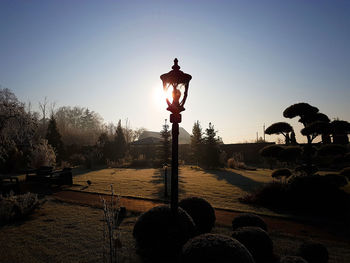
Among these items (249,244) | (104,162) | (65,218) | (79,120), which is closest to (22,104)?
(65,218)

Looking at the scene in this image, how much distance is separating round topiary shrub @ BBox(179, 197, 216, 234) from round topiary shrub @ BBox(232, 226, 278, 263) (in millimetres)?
1257

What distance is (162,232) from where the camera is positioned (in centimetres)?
397

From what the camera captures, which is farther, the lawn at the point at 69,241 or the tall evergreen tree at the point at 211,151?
the tall evergreen tree at the point at 211,151

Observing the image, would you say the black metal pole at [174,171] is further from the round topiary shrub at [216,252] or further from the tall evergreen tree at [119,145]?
the tall evergreen tree at [119,145]

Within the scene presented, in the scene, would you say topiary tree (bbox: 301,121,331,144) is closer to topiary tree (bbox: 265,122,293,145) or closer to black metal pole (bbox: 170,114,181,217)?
topiary tree (bbox: 265,122,293,145)

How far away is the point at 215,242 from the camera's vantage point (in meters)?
2.84

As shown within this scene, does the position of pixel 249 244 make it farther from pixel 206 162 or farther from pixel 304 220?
pixel 206 162

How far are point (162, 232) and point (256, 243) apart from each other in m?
1.82

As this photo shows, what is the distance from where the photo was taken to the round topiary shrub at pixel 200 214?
525cm

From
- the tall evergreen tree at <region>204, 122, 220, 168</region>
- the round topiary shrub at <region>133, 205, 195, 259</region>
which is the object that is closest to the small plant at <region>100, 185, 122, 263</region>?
the round topiary shrub at <region>133, 205, 195, 259</region>

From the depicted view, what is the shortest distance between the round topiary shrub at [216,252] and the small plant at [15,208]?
6.52m

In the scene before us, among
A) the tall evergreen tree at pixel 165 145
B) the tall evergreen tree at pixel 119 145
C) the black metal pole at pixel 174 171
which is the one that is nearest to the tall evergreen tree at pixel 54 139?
the tall evergreen tree at pixel 119 145

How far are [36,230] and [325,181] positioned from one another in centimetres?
1050

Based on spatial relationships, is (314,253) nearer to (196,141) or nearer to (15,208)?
(15,208)
